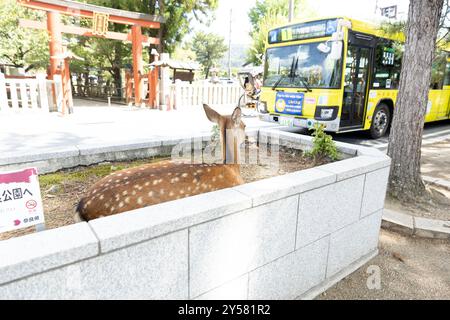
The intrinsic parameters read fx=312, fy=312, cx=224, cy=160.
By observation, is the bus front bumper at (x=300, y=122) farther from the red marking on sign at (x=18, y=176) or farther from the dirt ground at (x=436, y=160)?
the red marking on sign at (x=18, y=176)

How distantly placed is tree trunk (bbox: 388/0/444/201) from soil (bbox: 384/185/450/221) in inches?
4.2

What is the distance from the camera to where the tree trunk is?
3.72 metres

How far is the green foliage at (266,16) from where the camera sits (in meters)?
29.9

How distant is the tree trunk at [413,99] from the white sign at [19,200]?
159 inches

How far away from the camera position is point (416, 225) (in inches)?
133

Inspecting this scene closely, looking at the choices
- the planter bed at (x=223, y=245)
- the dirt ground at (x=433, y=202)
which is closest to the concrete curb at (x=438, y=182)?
the dirt ground at (x=433, y=202)

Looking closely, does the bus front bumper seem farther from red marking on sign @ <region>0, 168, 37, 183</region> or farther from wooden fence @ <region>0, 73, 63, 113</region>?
wooden fence @ <region>0, 73, 63, 113</region>

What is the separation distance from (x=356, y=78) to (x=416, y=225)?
541cm

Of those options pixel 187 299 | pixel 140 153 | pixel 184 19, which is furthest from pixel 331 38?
pixel 184 19

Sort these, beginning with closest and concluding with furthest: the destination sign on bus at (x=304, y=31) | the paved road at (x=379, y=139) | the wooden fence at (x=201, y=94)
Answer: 1. the destination sign on bus at (x=304, y=31)
2. the paved road at (x=379, y=139)
3. the wooden fence at (x=201, y=94)

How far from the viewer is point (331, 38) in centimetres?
707

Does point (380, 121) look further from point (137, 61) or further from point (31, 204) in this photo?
point (137, 61)
